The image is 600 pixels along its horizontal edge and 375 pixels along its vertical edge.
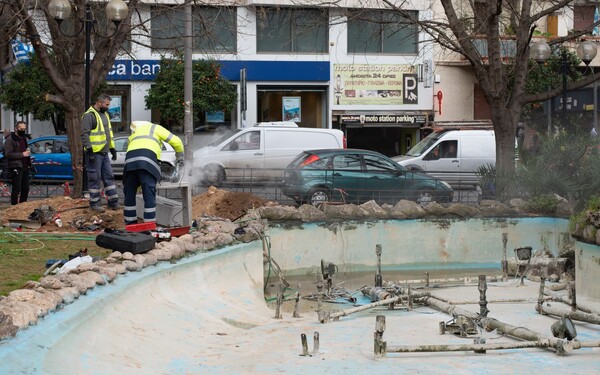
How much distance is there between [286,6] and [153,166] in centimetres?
2396

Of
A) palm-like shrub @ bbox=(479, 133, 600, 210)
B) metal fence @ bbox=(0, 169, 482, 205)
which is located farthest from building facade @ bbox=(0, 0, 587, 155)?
palm-like shrub @ bbox=(479, 133, 600, 210)

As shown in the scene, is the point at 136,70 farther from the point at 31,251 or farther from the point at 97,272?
the point at 97,272

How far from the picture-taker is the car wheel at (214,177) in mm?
22375

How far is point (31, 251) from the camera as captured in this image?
12586mm

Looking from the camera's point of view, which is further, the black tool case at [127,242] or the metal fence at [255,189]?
the metal fence at [255,189]

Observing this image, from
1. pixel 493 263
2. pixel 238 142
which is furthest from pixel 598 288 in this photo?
pixel 238 142

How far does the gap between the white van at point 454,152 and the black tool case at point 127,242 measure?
62.8ft

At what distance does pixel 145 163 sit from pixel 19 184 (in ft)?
23.1

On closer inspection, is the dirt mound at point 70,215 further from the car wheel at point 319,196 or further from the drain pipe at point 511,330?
the drain pipe at point 511,330

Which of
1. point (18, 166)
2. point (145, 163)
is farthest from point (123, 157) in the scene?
point (145, 163)

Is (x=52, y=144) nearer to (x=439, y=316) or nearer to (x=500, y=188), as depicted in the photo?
(x=500, y=188)

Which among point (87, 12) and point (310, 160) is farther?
point (310, 160)

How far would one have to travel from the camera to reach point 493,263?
16656 millimetres

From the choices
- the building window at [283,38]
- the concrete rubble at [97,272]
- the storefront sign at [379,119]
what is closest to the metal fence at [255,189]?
the concrete rubble at [97,272]
